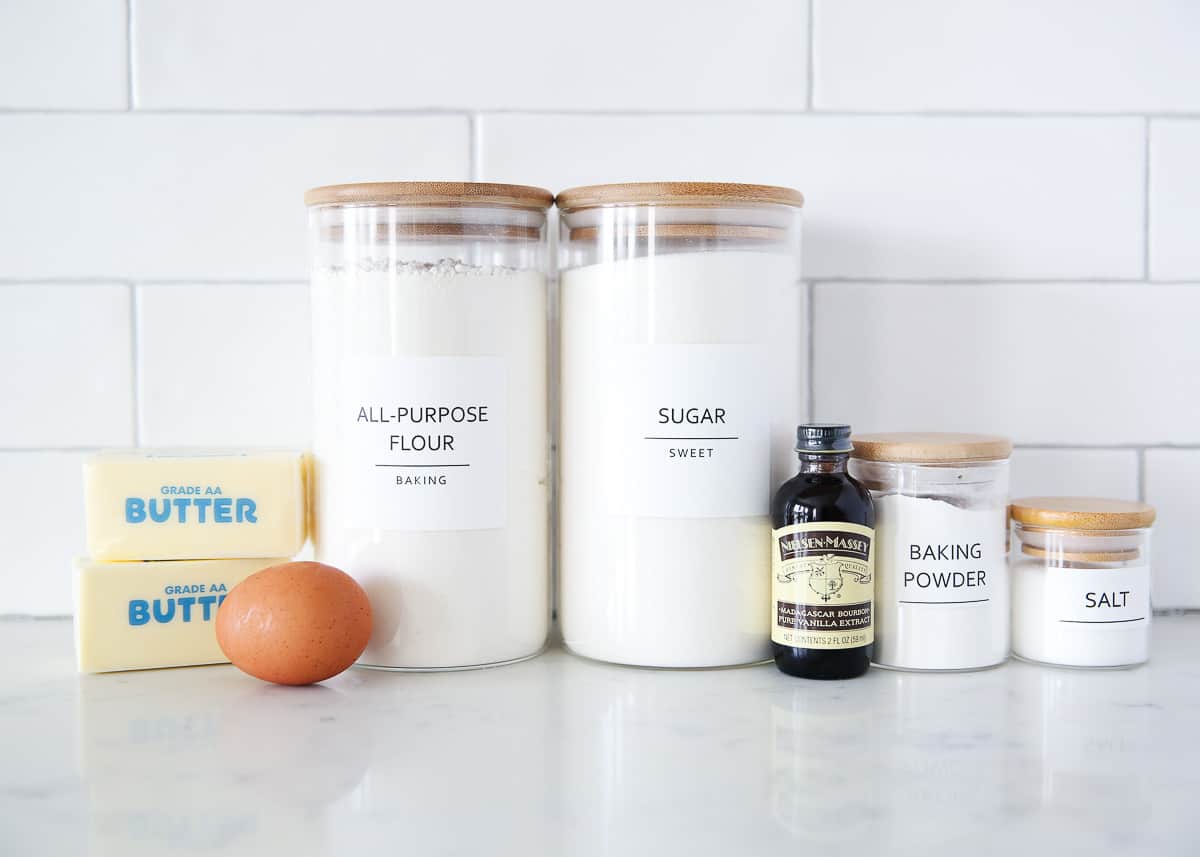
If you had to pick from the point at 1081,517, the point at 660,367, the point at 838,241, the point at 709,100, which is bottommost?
the point at 1081,517

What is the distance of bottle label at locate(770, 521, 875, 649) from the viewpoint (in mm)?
732

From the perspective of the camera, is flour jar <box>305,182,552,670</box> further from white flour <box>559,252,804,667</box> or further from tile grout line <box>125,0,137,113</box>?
tile grout line <box>125,0,137,113</box>

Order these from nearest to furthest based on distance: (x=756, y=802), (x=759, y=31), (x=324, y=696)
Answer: (x=756, y=802)
(x=324, y=696)
(x=759, y=31)

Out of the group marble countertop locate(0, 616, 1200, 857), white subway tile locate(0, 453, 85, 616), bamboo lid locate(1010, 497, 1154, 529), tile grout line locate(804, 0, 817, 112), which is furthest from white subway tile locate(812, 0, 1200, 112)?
white subway tile locate(0, 453, 85, 616)

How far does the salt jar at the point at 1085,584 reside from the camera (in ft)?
2.50

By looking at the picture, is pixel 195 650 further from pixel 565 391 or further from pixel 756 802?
pixel 756 802

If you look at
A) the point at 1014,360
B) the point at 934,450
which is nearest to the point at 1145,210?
the point at 1014,360

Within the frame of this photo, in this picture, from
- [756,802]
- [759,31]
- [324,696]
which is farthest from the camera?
[759,31]

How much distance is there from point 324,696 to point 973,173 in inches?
26.7

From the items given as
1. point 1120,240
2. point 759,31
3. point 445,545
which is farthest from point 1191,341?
point 445,545

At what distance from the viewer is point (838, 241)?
37.1 inches

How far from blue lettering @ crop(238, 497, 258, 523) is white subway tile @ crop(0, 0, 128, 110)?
15.7 inches

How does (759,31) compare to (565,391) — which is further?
(759,31)

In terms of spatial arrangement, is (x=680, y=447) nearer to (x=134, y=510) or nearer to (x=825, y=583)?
(x=825, y=583)
